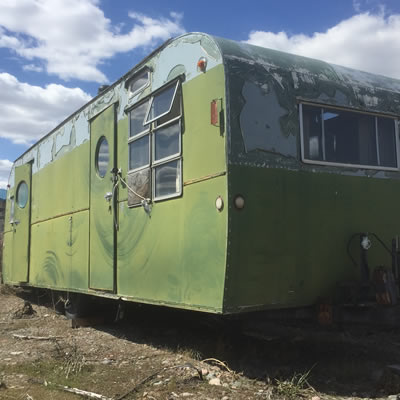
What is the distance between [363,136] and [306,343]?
227 centimetres

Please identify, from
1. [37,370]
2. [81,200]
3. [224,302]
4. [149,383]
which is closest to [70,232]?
[81,200]

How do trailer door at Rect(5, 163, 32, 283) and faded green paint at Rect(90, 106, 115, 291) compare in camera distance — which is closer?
faded green paint at Rect(90, 106, 115, 291)

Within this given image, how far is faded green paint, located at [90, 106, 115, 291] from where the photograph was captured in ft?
20.0

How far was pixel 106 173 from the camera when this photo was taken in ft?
20.8

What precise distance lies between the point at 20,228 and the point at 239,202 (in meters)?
6.75

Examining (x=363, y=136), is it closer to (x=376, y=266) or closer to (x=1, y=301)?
(x=376, y=266)

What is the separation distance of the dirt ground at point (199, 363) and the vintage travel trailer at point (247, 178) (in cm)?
67

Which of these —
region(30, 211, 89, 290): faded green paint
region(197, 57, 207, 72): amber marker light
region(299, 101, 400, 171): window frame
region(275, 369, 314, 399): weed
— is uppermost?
region(197, 57, 207, 72): amber marker light

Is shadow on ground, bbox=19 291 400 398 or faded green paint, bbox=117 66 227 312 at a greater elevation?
faded green paint, bbox=117 66 227 312

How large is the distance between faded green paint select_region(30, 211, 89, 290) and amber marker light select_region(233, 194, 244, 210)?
3197 mm

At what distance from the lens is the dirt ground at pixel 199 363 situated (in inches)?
165

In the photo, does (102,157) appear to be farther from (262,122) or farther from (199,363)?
(199,363)

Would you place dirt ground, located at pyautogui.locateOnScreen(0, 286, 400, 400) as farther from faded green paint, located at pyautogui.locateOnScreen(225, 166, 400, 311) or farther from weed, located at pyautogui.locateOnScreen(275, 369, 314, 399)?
faded green paint, located at pyautogui.locateOnScreen(225, 166, 400, 311)

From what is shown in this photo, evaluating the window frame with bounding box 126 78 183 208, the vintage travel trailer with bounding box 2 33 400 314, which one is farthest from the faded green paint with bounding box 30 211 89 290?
the window frame with bounding box 126 78 183 208
